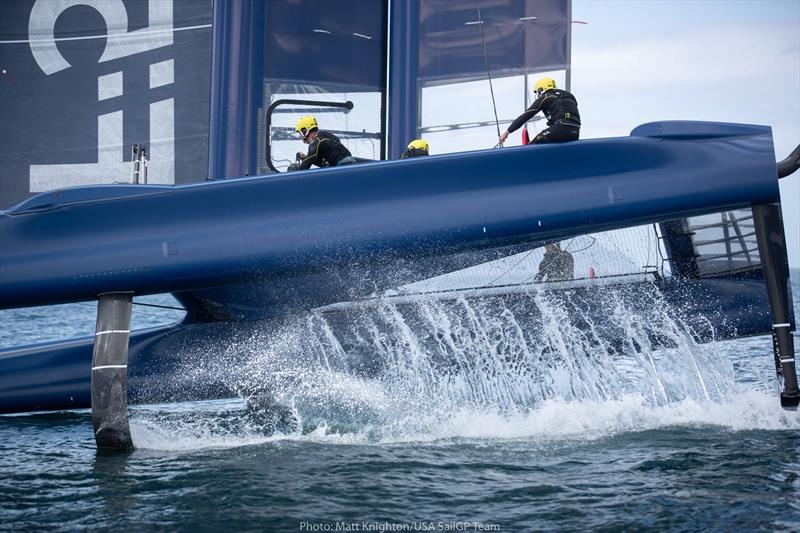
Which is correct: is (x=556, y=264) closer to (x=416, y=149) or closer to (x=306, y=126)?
(x=416, y=149)

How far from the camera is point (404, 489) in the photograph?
394 centimetres

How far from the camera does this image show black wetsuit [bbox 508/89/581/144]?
5098mm

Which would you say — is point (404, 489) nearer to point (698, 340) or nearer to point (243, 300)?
point (243, 300)

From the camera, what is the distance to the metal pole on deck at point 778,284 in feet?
16.3

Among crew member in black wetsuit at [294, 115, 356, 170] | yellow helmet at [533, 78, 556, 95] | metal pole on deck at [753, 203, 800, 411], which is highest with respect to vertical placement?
yellow helmet at [533, 78, 556, 95]

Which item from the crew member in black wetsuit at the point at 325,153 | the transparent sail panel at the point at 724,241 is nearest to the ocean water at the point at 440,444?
the transparent sail panel at the point at 724,241

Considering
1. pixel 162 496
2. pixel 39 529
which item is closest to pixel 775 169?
pixel 162 496

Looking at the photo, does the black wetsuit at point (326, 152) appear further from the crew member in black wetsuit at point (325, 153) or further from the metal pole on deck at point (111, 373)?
the metal pole on deck at point (111, 373)

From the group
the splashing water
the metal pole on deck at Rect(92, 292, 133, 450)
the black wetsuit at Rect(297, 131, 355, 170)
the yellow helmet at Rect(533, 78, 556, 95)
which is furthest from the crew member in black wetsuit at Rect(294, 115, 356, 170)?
the metal pole on deck at Rect(92, 292, 133, 450)

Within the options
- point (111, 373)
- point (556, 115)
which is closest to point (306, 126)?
point (556, 115)

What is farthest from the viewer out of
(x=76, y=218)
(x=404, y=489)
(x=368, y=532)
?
(x=76, y=218)

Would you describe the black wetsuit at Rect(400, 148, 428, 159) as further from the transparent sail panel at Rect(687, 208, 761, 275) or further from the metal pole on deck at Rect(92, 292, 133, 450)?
the metal pole on deck at Rect(92, 292, 133, 450)

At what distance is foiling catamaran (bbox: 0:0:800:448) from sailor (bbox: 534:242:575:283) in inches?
4.3

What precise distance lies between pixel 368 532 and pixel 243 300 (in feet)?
8.21
